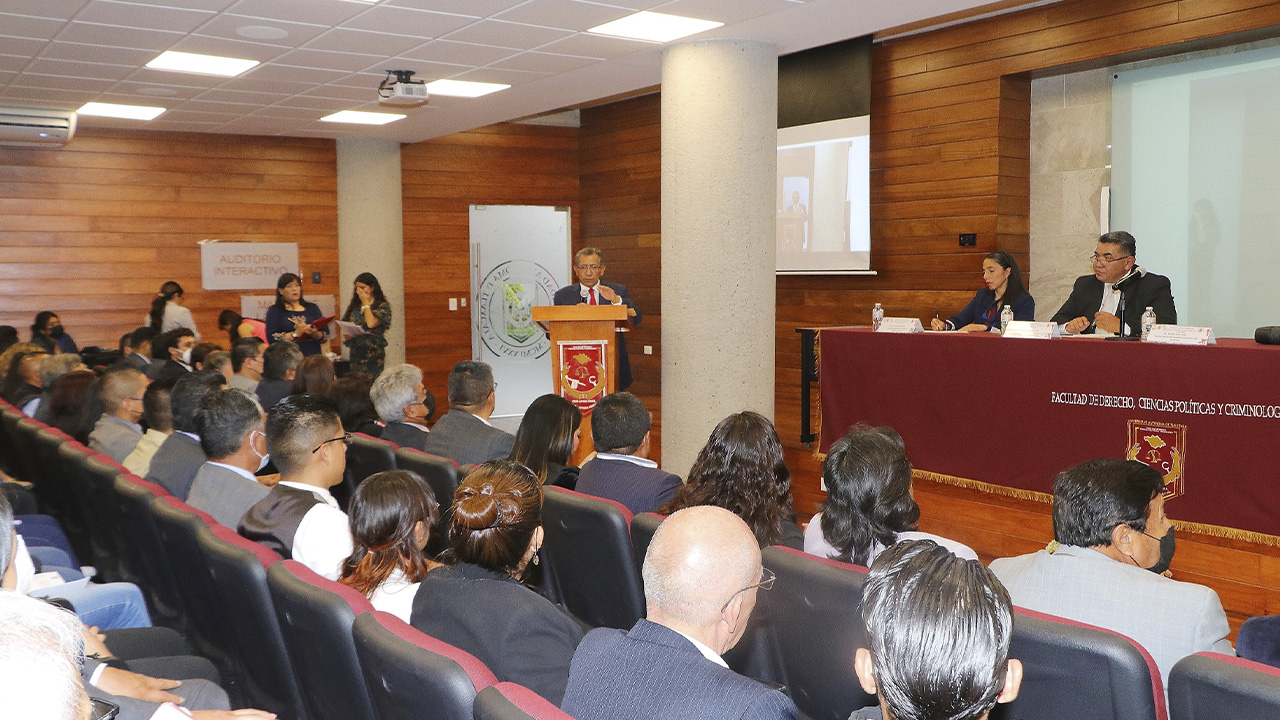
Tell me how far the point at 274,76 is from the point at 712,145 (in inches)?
129

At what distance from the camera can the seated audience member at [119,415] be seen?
4.37 metres

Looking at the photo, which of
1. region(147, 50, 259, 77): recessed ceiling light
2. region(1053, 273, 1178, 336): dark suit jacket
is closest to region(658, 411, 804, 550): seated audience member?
region(1053, 273, 1178, 336): dark suit jacket

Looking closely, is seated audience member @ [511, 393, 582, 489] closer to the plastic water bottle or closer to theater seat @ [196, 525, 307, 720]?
theater seat @ [196, 525, 307, 720]

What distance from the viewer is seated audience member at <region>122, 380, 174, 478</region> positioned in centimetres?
412

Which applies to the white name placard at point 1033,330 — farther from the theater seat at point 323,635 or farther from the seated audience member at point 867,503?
the theater seat at point 323,635

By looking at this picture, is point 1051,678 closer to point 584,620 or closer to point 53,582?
point 584,620

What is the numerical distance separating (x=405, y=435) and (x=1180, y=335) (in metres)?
3.58

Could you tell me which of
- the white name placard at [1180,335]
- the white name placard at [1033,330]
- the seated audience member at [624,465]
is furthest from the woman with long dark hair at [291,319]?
the white name placard at [1180,335]

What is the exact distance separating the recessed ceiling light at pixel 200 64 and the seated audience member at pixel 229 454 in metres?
3.71

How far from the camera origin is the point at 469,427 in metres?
4.09

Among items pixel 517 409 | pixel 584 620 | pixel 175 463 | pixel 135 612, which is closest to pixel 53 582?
pixel 135 612

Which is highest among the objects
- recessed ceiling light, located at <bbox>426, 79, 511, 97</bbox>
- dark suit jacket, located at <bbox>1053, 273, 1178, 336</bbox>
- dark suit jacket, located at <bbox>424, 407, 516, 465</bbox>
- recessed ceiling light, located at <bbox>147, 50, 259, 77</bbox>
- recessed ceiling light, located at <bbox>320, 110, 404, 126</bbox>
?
recessed ceiling light, located at <bbox>320, 110, 404, 126</bbox>

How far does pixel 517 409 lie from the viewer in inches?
434

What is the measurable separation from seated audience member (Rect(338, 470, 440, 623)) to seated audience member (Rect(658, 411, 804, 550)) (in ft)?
2.76
